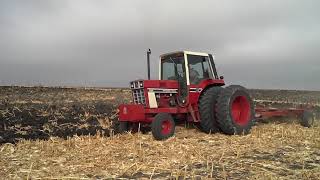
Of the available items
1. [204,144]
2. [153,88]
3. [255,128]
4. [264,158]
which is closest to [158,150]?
[204,144]

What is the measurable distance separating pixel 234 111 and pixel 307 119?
10.8 ft

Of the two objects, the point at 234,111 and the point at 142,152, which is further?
the point at 234,111

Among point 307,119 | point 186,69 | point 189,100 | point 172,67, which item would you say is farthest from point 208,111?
point 307,119

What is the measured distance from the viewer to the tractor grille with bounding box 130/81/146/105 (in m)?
12.7

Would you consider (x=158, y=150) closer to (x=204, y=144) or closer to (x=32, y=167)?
(x=204, y=144)

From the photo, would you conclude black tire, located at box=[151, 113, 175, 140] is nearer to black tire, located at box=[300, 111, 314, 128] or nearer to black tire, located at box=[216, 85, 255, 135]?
black tire, located at box=[216, 85, 255, 135]

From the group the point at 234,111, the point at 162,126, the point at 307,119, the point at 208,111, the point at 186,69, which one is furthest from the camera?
the point at 307,119

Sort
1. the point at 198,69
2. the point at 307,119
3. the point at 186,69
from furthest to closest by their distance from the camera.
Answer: the point at 307,119
the point at 198,69
the point at 186,69

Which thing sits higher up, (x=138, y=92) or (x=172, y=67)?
(x=172, y=67)

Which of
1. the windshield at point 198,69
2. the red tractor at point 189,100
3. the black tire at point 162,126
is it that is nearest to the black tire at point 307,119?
the red tractor at point 189,100

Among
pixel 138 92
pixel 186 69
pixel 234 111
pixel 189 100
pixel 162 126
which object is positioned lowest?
pixel 162 126

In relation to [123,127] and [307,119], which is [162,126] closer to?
[123,127]

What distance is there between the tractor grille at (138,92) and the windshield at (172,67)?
125 centimetres

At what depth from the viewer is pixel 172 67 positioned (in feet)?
44.8
